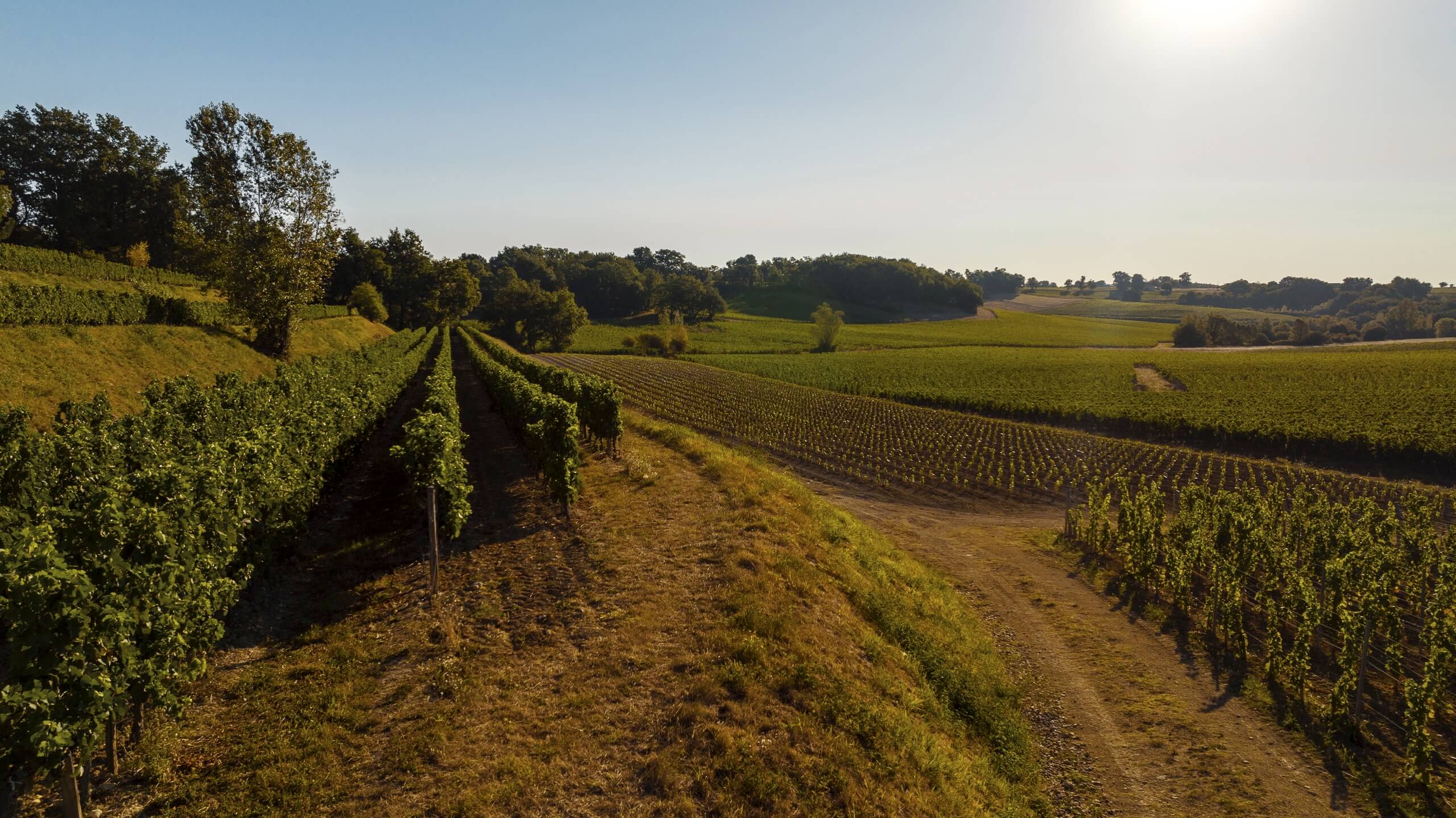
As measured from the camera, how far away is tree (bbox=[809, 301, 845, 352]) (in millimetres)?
111438

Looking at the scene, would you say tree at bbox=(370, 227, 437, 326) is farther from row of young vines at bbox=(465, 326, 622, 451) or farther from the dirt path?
the dirt path

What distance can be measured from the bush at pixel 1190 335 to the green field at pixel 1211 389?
21078mm

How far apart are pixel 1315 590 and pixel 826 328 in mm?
96044

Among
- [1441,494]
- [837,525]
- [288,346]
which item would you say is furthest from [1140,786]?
[288,346]

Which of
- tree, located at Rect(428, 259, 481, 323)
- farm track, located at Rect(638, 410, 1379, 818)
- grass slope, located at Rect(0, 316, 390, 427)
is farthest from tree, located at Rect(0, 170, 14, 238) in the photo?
farm track, located at Rect(638, 410, 1379, 818)

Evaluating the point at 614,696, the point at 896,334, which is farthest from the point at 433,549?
the point at 896,334

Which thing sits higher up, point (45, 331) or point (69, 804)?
point (45, 331)

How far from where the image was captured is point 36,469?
1270 cm

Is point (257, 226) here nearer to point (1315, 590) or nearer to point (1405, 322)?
point (1315, 590)

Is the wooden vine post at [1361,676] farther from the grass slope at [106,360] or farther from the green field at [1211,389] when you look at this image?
the grass slope at [106,360]

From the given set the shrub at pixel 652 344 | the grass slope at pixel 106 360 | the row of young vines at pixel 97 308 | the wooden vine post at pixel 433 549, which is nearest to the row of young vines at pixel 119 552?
the wooden vine post at pixel 433 549

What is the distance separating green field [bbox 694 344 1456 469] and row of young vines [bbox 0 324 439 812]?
183 ft

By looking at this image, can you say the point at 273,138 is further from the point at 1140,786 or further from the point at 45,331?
the point at 1140,786

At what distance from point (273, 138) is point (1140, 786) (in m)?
62.1
